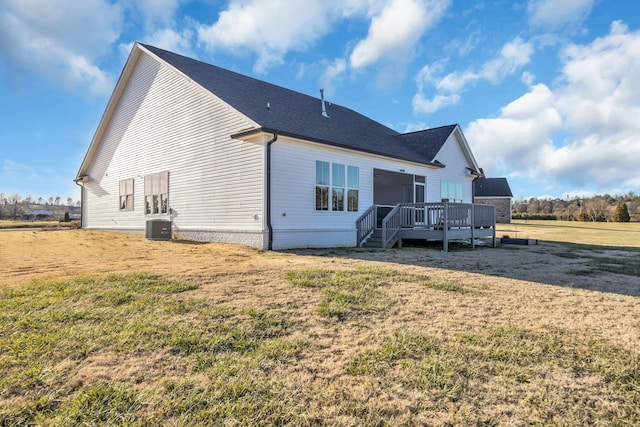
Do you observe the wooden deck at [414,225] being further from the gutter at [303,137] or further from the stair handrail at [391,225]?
the gutter at [303,137]

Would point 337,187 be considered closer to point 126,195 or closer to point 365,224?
point 365,224

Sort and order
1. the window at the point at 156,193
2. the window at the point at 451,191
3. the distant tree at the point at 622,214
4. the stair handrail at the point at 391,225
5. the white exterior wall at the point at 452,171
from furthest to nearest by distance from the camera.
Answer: the distant tree at the point at 622,214 → the window at the point at 451,191 → the white exterior wall at the point at 452,171 → the window at the point at 156,193 → the stair handrail at the point at 391,225

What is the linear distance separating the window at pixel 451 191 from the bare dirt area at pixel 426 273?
271 inches

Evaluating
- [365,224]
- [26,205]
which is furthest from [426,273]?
[26,205]

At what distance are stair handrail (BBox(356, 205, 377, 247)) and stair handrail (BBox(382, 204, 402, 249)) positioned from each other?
919 mm

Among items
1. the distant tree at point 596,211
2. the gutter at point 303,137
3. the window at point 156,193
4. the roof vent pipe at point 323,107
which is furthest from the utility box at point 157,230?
the distant tree at point 596,211

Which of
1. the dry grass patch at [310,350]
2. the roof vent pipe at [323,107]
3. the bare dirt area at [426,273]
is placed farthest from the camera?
the roof vent pipe at [323,107]

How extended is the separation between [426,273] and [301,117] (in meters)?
8.56

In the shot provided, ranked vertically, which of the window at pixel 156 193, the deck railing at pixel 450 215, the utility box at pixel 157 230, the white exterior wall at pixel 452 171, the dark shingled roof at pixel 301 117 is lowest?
the utility box at pixel 157 230

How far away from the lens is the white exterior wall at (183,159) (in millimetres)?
11250

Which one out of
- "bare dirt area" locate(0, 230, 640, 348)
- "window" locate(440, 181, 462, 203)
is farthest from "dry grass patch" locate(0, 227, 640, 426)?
"window" locate(440, 181, 462, 203)

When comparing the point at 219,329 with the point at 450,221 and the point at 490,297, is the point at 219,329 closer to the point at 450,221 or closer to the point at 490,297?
the point at 490,297

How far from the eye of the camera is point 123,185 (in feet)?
55.6

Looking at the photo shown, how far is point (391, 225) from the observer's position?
1295cm
